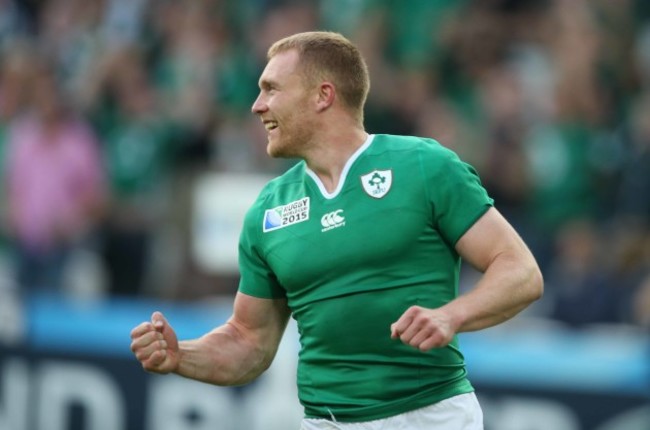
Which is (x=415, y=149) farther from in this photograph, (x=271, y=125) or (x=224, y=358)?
(x=224, y=358)

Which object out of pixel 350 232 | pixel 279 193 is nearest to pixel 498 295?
pixel 350 232

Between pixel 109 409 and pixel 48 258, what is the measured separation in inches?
98.3

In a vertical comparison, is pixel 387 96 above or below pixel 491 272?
above

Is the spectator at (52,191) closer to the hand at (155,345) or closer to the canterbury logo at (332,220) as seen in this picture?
the hand at (155,345)

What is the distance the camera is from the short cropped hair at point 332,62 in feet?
18.7

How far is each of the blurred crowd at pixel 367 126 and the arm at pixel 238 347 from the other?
409cm

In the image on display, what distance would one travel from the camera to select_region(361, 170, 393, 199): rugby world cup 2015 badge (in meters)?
5.55

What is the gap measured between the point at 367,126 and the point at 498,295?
6872 millimetres

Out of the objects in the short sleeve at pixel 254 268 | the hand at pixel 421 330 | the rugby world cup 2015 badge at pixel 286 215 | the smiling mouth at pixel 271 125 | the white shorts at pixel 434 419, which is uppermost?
the smiling mouth at pixel 271 125

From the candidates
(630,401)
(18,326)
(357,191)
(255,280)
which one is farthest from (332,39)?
(18,326)

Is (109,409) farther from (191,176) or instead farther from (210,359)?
(210,359)

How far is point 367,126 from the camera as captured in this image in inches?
471

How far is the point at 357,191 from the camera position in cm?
559

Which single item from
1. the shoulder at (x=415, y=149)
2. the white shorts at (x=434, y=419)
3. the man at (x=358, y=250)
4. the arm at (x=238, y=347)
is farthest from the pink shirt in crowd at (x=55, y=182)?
the white shorts at (x=434, y=419)
